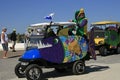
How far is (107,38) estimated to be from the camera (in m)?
18.8

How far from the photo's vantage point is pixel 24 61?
10.1 metres

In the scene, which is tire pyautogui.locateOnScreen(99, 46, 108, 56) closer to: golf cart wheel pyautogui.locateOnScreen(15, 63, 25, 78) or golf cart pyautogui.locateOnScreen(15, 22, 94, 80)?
golf cart pyautogui.locateOnScreen(15, 22, 94, 80)

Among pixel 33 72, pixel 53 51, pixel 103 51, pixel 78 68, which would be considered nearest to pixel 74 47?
pixel 78 68

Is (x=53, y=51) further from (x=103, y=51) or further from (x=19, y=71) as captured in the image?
(x=103, y=51)

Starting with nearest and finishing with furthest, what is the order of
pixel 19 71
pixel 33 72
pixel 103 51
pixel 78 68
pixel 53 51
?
pixel 33 72, pixel 53 51, pixel 19 71, pixel 78 68, pixel 103 51

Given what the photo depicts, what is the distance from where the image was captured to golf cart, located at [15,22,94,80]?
395 inches

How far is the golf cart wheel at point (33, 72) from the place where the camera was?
966 centimetres

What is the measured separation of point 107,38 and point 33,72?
9.73 metres

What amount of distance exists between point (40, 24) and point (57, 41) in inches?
31.3

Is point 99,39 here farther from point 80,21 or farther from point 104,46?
point 80,21

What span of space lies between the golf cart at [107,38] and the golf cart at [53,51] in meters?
7.02

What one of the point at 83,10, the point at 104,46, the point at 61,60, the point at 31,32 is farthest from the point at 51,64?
the point at 104,46

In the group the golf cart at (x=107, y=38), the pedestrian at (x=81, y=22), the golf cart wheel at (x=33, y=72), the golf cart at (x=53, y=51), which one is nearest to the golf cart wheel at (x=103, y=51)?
the golf cart at (x=107, y=38)

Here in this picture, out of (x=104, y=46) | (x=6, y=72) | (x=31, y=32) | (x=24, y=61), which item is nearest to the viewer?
(x=24, y=61)
